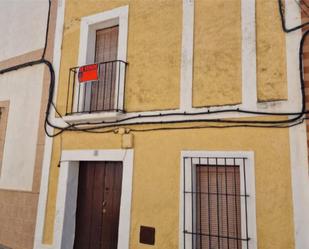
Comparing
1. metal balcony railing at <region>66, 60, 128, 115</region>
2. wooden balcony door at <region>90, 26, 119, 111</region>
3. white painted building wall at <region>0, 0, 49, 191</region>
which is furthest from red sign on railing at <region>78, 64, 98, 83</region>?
white painted building wall at <region>0, 0, 49, 191</region>

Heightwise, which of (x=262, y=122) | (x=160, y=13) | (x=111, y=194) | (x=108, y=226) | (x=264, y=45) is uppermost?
(x=160, y=13)

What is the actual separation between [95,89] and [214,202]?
3026mm

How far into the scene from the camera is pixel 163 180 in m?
4.36

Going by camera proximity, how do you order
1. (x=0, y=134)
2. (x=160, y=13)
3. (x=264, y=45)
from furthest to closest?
(x=0, y=134), (x=160, y=13), (x=264, y=45)

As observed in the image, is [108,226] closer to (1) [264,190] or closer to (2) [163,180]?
(2) [163,180]

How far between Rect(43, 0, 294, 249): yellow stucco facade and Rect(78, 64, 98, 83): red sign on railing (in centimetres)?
62

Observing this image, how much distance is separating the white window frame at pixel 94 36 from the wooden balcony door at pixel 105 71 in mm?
112

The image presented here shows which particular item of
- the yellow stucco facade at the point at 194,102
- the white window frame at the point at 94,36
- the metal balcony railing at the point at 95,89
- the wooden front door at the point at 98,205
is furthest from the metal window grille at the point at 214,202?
the metal balcony railing at the point at 95,89

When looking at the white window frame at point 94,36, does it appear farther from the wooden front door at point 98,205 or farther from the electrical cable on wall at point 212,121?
the wooden front door at point 98,205

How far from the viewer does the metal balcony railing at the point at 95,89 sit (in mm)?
5223

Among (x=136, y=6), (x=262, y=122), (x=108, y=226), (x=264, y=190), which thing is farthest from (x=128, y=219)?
(x=136, y=6)

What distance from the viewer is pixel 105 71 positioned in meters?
5.47

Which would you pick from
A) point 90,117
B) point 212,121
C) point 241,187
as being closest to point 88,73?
point 90,117

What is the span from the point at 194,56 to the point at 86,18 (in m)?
2.49
